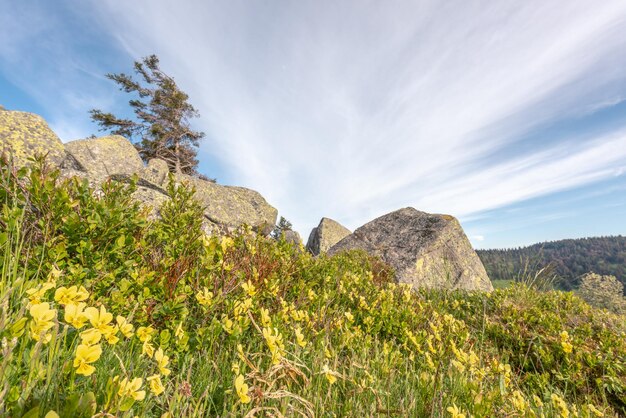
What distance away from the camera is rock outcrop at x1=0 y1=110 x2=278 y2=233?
22.5 ft

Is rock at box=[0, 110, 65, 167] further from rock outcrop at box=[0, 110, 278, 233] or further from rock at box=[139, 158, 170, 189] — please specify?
rock at box=[139, 158, 170, 189]

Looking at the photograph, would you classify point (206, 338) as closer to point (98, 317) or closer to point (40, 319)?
point (98, 317)

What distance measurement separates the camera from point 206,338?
2406 mm

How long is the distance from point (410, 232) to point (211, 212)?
24.8 ft

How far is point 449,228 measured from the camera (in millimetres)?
11039

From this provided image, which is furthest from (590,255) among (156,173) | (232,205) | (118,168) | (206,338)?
(206,338)

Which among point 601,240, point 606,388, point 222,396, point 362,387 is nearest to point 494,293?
point 606,388

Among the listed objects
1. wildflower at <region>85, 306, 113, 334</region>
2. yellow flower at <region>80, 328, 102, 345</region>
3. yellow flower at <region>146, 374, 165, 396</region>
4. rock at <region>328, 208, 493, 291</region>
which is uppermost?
rock at <region>328, 208, 493, 291</region>

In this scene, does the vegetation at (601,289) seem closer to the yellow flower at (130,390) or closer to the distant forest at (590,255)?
the yellow flower at (130,390)

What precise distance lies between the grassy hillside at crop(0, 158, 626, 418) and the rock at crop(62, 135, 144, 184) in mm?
6934

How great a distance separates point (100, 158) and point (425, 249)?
11.4 m

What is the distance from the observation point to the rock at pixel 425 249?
1008 cm

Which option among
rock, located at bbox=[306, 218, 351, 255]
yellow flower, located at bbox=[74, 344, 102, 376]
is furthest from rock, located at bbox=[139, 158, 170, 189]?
yellow flower, located at bbox=[74, 344, 102, 376]

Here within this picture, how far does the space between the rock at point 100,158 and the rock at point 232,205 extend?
2.00 m
